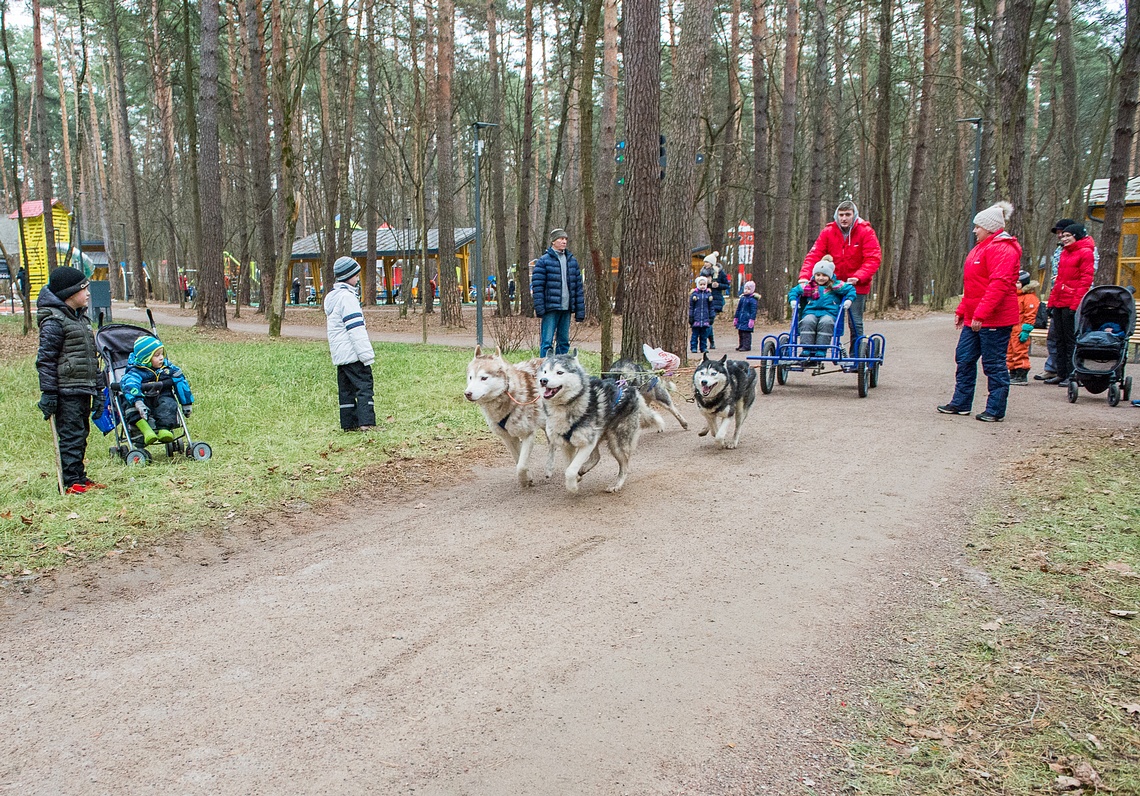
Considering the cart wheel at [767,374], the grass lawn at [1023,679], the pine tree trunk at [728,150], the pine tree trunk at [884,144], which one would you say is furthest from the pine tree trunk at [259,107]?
the pine tree trunk at [884,144]

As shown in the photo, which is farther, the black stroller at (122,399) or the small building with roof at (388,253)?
the small building with roof at (388,253)

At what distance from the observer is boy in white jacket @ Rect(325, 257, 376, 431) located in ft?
28.7

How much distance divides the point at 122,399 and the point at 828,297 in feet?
28.8

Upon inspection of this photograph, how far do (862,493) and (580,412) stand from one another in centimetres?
243

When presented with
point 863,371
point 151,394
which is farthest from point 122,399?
point 863,371

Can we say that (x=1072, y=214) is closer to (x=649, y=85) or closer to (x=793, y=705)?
(x=649, y=85)

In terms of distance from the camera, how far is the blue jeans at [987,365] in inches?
359

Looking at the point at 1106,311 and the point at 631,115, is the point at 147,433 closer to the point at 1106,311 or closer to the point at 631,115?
the point at 631,115

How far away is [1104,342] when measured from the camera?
10234mm

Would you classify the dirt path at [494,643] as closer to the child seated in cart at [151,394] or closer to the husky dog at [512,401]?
the husky dog at [512,401]

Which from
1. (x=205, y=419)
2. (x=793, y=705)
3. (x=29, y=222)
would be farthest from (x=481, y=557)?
(x=29, y=222)

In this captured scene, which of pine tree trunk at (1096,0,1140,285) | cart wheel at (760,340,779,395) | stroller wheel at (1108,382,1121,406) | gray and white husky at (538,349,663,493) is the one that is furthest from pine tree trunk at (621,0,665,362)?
pine tree trunk at (1096,0,1140,285)

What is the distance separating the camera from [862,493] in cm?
654

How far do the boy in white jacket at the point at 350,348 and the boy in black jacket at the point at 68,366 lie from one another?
7.91 ft
